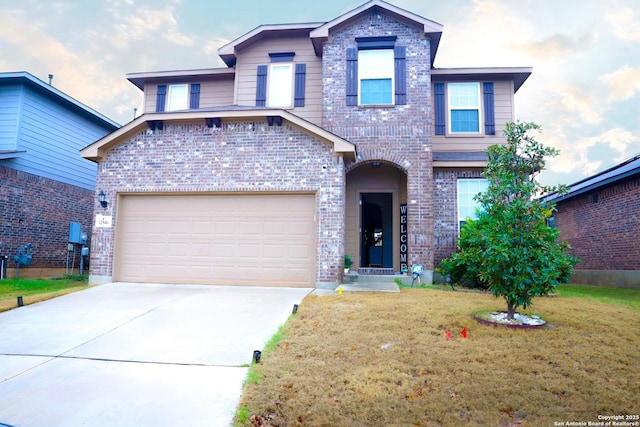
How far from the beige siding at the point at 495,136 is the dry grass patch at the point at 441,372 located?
6470 millimetres

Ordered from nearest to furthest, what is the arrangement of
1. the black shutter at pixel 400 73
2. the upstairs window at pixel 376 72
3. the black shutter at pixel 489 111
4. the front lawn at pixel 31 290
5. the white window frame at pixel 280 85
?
the front lawn at pixel 31 290, the black shutter at pixel 400 73, the upstairs window at pixel 376 72, the black shutter at pixel 489 111, the white window frame at pixel 280 85

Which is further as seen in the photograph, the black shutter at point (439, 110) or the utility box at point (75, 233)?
the utility box at point (75, 233)

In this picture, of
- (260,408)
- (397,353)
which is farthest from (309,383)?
(397,353)

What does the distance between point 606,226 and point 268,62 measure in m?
10.9

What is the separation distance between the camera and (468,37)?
519 inches

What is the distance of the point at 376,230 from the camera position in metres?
15.9

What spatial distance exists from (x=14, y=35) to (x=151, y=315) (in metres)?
13.2

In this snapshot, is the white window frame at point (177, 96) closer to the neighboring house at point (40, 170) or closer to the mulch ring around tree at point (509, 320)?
the neighboring house at point (40, 170)

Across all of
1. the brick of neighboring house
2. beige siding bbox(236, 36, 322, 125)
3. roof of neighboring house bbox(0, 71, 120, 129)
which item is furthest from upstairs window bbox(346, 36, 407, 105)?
roof of neighboring house bbox(0, 71, 120, 129)

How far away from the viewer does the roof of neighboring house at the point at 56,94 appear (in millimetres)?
11656

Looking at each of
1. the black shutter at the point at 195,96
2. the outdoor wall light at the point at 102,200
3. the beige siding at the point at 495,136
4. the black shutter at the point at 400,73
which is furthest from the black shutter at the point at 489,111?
the outdoor wall light at the point at 102,200

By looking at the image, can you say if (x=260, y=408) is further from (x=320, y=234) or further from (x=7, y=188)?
(x=7, y=188)

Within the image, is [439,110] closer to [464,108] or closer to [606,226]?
[464,108]

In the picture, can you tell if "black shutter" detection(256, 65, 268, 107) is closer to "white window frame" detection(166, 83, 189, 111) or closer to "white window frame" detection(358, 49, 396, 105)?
"white window frame" detection(166, 83, 189, 111)
